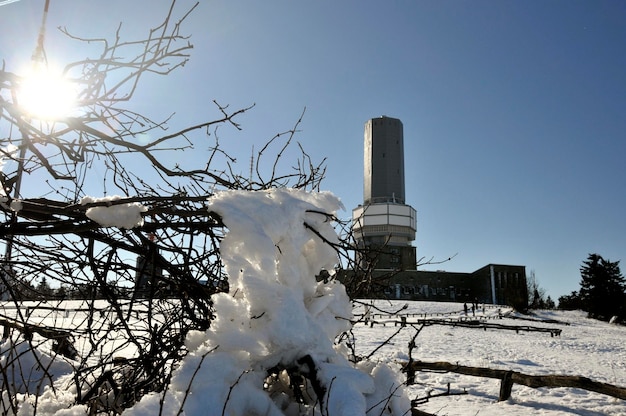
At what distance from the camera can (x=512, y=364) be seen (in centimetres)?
1267

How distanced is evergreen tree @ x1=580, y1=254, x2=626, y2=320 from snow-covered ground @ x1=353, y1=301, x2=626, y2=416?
13.8m

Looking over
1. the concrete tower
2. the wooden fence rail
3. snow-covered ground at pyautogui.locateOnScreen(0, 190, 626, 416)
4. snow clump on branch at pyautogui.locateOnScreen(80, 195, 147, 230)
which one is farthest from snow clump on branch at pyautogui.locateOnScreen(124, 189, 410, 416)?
the concrete tower

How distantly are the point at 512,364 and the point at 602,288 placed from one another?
3271 centimetres

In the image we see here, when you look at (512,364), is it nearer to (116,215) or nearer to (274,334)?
(274,334)

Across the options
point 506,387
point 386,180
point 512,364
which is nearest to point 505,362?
point 512,364

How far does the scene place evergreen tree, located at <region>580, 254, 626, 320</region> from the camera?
122 ft

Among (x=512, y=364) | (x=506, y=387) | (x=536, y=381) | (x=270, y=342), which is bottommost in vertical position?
(x=512, y=364)

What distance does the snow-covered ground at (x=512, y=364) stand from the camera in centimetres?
751

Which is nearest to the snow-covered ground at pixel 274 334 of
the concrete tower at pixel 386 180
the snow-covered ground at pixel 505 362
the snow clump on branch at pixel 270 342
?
the snow clump on branch at pixel 270 342

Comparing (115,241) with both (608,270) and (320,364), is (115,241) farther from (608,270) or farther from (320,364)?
(608,270)

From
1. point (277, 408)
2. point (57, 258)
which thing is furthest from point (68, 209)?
point (277, 408)

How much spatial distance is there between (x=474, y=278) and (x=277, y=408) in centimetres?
5537

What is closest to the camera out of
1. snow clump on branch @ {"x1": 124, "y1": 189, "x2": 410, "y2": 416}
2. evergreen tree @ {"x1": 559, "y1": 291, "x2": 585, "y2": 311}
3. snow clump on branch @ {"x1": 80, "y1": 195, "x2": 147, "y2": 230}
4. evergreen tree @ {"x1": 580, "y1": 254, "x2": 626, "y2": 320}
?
snow clump on branch @ {"x1": 124, "y1": 189, "x2": 410, "y2": 416}

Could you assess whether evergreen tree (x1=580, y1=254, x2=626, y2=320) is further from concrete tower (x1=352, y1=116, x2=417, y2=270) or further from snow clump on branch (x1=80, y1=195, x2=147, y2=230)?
snow clump on branch (x1=80, y1=195, x2=147, y2=230)
